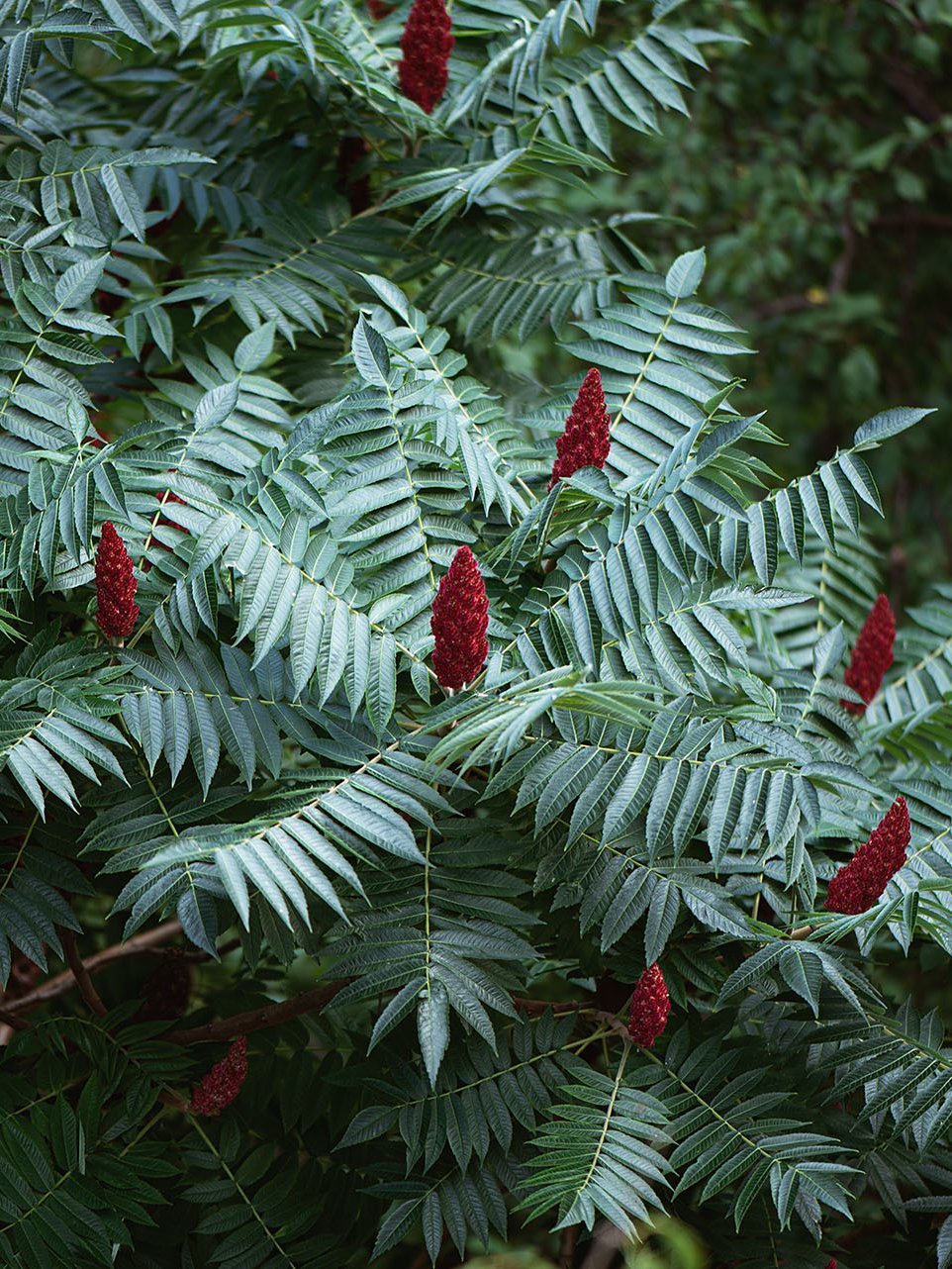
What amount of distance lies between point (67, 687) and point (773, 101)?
3863 mm

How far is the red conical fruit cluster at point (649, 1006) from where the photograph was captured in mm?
1537

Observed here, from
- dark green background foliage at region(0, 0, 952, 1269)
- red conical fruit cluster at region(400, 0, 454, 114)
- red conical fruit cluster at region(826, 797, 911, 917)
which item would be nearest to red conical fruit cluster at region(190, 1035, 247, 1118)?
dark green background foliage at region(0, 0, 952, 1269)

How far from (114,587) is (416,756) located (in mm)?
412

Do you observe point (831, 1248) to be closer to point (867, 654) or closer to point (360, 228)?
point (867, 654)

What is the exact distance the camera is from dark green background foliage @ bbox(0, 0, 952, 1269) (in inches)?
59.4

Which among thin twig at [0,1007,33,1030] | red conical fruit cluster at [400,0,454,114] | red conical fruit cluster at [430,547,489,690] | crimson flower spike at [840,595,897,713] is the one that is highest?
red conical fruit cluster at [400,0,454,114]

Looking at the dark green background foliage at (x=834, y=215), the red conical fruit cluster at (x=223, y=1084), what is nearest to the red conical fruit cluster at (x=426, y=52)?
the red conical fruit cluster at (x=223, y=1084)

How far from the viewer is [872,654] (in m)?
2.14

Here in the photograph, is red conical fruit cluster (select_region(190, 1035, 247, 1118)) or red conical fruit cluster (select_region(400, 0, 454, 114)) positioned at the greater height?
red conical fruit cluster (select_region(400, 0, 454, 114))

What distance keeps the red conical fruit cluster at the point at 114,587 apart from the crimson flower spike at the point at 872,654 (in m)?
1.15

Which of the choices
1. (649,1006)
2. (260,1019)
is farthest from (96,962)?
(649,1006)

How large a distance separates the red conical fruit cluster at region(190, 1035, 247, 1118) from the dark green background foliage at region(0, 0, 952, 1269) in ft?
0.20

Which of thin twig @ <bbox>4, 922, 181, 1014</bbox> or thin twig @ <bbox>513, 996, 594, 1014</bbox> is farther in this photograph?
thin twig @ <bbox>4, 922, 181, 1014</bbox>

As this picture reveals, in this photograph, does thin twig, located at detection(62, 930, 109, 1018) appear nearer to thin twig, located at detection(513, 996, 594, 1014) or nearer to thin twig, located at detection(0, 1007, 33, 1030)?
thin twig, located at detection(0, 1007, 33, 1030)
